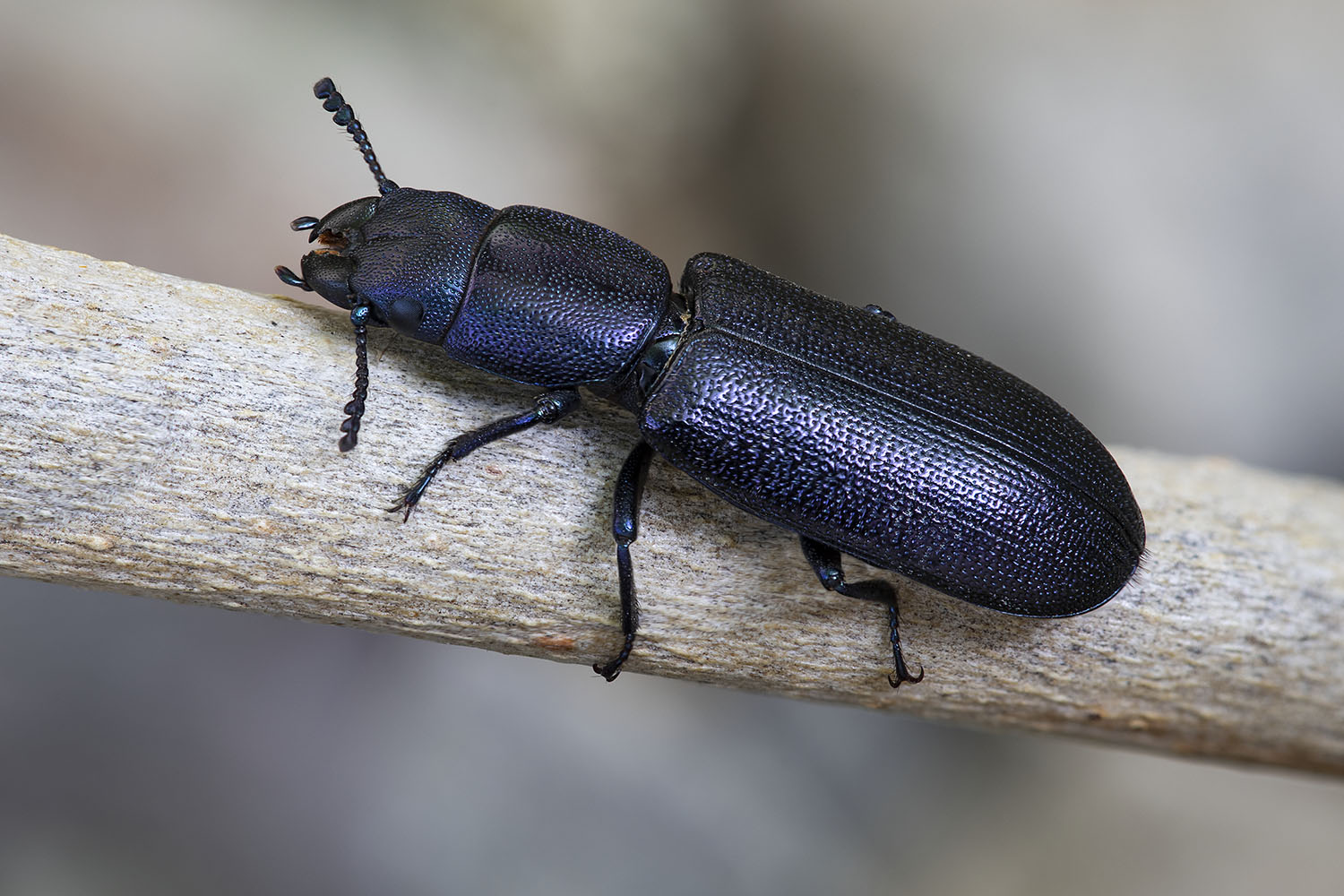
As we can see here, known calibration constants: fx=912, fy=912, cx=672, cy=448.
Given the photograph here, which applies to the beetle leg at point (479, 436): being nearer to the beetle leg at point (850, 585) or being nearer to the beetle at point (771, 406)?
the beetle at point (771, 406)

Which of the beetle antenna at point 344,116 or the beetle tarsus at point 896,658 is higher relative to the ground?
the beetle antenna at point 344,116

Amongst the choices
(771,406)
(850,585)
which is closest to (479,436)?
(771,406)

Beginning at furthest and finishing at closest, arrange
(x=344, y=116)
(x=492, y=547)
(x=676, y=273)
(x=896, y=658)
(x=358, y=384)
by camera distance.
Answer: (x=676, y=273) < (x=344, y=116) < (x=896, y=658) < (x=492, y=547) < (x=358, y=384)

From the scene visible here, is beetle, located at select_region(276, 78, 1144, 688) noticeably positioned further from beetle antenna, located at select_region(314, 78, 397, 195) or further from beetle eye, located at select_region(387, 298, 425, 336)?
beetle antenna, located at select_region(314, 78, 397, 195)

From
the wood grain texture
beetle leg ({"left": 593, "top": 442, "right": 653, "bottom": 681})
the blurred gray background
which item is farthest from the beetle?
the blurred gray background

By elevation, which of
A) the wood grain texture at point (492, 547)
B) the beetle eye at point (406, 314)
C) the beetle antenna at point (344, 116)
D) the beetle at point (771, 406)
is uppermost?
the beetle antenna at point (344, 116)

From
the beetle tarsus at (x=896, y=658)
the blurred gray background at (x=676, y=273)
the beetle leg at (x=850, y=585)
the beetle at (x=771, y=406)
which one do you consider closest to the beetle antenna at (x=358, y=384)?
the beetle at (x=771, y=406)

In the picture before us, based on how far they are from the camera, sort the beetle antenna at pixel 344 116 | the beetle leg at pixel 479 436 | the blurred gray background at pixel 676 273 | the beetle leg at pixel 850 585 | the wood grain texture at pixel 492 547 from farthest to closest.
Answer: the blurred gray background at pixel 676 273
the beetle antenna at pixel 344 116
the beetle leg at pixel 850 585
the beetle leg at pixel 479 436
the wood grain texture at pixel 492 547

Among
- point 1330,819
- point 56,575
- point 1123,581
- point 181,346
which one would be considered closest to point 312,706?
point 56,575

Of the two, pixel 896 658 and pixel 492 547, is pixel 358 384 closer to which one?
pixel 492 547
